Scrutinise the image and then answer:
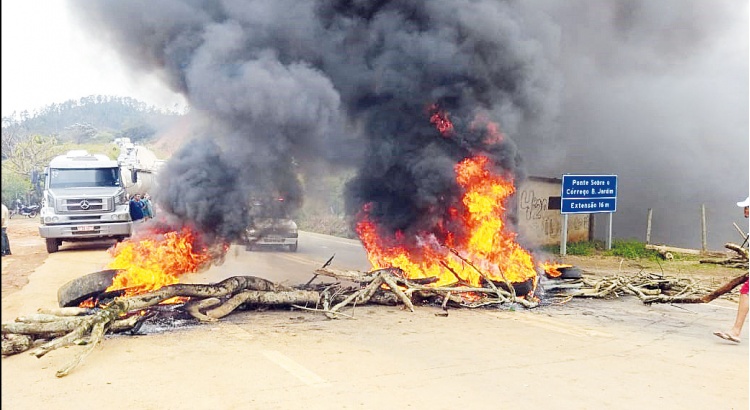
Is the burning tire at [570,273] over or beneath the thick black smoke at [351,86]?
beneath

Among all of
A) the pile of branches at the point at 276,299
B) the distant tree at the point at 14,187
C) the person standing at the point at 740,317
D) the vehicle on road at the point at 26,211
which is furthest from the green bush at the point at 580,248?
the distant tree at the point at 14,187

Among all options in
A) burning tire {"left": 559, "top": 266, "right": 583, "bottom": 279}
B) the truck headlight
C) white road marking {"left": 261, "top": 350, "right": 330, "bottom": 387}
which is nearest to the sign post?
burning tire {"left": 559, "top": 266, "right": 583, "bottom": 279}

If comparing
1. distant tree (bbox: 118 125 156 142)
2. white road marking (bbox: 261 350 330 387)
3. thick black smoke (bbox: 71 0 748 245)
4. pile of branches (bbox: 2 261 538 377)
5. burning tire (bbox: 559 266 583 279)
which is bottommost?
white road marking (bbox: 261 350 330 387)

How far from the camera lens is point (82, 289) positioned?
7887 millimetres

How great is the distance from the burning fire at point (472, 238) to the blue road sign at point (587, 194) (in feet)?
19.6

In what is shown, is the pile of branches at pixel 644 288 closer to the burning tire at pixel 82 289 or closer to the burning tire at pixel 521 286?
the burning tire at pixel 521 286

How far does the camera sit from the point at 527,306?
30.6 feet

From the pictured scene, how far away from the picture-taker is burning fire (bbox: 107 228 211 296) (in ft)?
27.4

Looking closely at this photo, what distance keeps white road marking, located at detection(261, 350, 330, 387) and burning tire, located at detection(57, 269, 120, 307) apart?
315cm

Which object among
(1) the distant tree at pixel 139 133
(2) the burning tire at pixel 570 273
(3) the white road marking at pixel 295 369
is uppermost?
(1) the distant tree at pixel 139 133

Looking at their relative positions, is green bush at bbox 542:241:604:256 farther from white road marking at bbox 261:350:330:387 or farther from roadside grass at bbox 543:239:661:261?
white road marking at bbox 261:350:330:387

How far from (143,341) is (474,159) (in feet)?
A: 24.1

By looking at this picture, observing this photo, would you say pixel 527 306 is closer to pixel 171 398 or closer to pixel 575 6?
pixel 171 398

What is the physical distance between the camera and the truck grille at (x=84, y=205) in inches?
661
